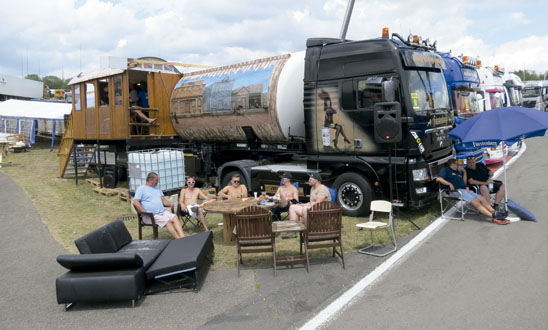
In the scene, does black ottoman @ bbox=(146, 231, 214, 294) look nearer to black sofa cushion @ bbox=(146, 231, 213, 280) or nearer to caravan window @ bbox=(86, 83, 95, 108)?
black sofa cushion @ bbox=(146, 231, 213, 280)

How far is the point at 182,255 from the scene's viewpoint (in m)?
5.57

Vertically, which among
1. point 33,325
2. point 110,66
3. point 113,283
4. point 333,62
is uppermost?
point 110,66

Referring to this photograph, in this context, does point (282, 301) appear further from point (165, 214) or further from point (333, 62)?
point (333, 62)

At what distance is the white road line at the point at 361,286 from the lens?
447cm

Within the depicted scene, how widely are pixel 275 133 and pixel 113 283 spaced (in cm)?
584

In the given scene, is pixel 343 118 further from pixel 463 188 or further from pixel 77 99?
pixel 77 99

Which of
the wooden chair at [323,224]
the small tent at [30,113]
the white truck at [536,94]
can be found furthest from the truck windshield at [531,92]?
the wooden chair at [323,224]

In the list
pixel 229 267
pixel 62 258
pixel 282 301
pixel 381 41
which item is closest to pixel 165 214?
pixel 229 267

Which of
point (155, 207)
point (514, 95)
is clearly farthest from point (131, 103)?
point (514, 95)

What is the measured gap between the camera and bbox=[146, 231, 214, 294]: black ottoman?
522 cm

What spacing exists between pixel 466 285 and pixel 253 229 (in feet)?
8.99

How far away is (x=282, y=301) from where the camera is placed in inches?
197

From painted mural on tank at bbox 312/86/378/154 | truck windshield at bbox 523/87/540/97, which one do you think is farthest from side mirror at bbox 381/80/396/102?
truck windshield at bbox 523/87/540/97

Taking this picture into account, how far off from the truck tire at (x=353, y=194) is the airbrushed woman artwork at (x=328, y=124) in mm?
696
